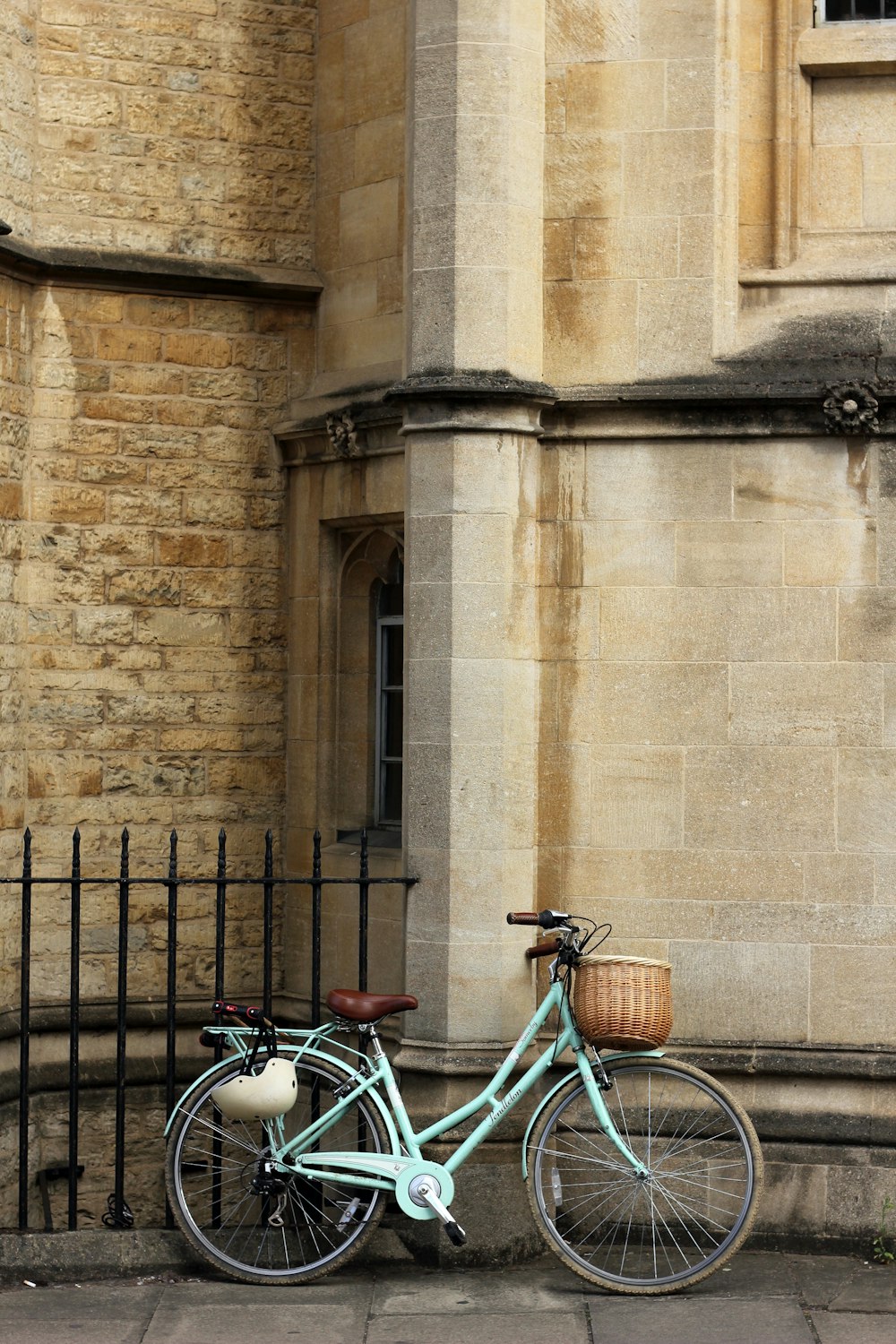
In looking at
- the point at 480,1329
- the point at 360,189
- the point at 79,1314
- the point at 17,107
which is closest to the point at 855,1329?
the point at 480,1329

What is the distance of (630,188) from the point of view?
756 centimetres

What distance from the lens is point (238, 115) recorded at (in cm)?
927

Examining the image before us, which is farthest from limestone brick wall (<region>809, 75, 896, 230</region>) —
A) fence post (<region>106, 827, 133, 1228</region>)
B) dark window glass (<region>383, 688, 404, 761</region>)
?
fence post (<region>106, 827, 133, 1228</region>)

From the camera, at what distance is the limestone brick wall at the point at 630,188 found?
751 centimetres

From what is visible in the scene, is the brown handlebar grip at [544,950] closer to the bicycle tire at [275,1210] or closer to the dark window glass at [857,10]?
the bicycle tire at [275,1210]

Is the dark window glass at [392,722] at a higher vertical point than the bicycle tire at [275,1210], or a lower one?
higher

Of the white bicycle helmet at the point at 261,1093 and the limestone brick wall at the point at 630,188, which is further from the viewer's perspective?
the limestone brick wall at the point at 630,188

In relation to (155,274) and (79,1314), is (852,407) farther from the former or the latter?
(79,1314)

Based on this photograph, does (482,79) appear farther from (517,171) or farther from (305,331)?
(305,331)

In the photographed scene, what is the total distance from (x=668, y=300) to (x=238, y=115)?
2.91 m

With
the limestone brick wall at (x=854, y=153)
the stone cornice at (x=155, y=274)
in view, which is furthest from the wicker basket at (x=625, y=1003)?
the stone cornice at (x=155, y=274)

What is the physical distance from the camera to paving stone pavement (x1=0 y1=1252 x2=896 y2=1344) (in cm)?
627

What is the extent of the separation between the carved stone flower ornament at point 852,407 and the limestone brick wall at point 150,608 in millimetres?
3101

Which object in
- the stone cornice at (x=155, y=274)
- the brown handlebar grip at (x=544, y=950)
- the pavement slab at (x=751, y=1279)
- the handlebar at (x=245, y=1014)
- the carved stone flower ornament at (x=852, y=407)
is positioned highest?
the stone cornice at (x=155, y=274)
